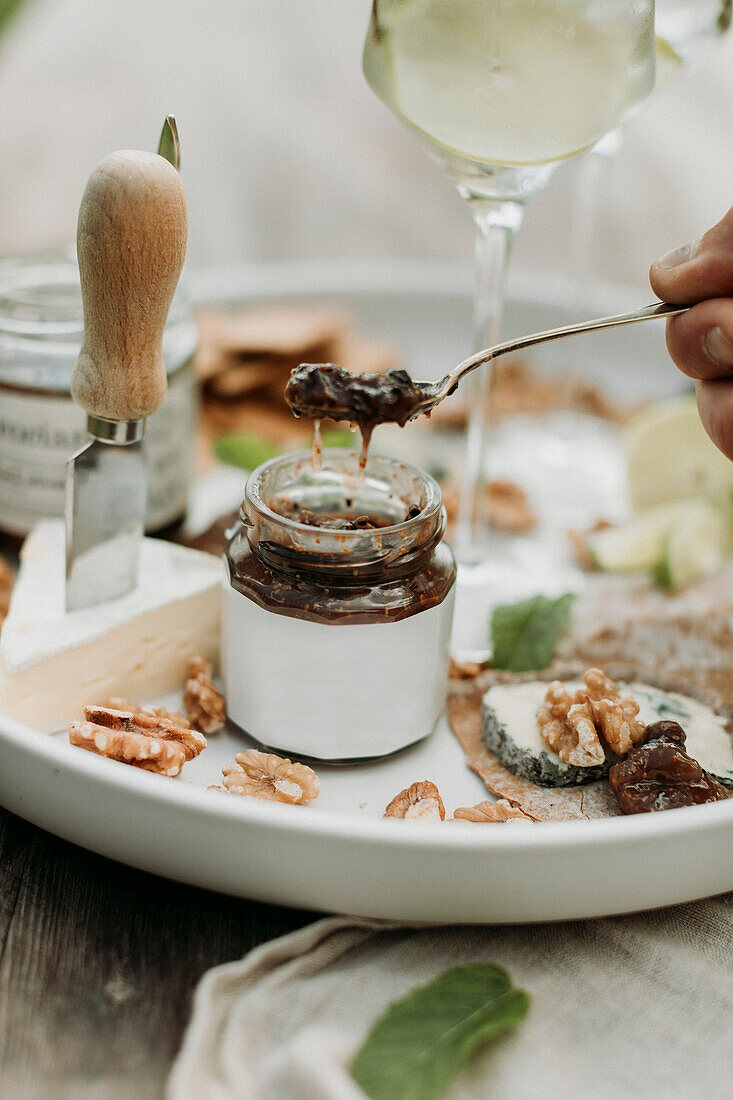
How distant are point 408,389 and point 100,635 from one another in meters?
0.30

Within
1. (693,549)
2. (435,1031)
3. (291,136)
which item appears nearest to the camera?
(435,1031)

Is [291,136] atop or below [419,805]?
atop

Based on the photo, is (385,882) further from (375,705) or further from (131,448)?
(131,448)

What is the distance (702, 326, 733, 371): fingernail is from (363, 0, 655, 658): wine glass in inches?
8.9

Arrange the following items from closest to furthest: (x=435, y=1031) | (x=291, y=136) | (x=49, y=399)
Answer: (x=435, y=1031) < (x=49, y=399) < (x=291, y=136)

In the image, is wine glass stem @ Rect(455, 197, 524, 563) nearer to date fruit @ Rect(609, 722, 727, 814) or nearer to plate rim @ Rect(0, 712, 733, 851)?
date fruit @ Rect(609, 722, 727, 814)

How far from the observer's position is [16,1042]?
612 millimetres

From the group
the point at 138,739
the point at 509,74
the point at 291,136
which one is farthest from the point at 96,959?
the point at 291,136

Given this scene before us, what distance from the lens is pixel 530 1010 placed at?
0.64 meters

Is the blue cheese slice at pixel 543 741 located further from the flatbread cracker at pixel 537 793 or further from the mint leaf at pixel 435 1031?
the mint leaf at pixel 435 1031

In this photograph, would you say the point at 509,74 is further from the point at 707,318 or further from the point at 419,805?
the point at 419,805

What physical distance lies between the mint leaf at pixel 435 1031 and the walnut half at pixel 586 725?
0.55 feet

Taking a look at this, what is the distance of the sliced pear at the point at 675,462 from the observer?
3.84 feet

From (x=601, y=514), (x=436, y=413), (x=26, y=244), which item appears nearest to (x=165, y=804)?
(x=601, y=514)
